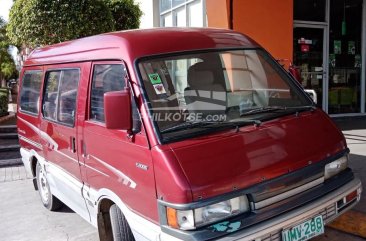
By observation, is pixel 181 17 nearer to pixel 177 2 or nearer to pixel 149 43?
pixel 177 2

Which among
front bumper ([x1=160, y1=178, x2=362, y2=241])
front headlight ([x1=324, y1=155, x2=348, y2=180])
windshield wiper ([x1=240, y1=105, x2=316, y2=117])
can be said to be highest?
windshield wiper ([x1=240, y1=105, x2=316, y2=117])

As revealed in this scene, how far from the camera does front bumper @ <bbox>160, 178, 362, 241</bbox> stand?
8.43 feet

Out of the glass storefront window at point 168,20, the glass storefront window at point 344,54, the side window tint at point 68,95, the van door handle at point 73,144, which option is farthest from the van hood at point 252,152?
the glass storefront window at point 168,20

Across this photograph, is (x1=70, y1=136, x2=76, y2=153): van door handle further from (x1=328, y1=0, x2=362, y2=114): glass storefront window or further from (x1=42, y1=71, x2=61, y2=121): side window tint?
(x1=328, y1=0, x2=362, y2=114): glass storefront window

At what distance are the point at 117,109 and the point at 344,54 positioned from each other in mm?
8022

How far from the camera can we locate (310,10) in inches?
355

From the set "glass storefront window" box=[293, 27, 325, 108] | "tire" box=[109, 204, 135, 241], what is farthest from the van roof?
"glass storefront window" box=[293, 27, 325, 108]

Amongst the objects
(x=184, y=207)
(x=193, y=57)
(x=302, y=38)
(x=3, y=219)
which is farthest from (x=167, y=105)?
(x=302, y=38)

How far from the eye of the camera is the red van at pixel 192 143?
2641 mm

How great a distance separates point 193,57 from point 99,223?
1699 mm

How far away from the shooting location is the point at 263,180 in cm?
278

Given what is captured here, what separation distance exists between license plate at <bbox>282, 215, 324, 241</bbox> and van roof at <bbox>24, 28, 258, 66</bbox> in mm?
1702

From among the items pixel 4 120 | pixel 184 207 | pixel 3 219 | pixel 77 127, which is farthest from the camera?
pixel 4 120

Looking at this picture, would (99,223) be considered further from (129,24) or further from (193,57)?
(129,24)
